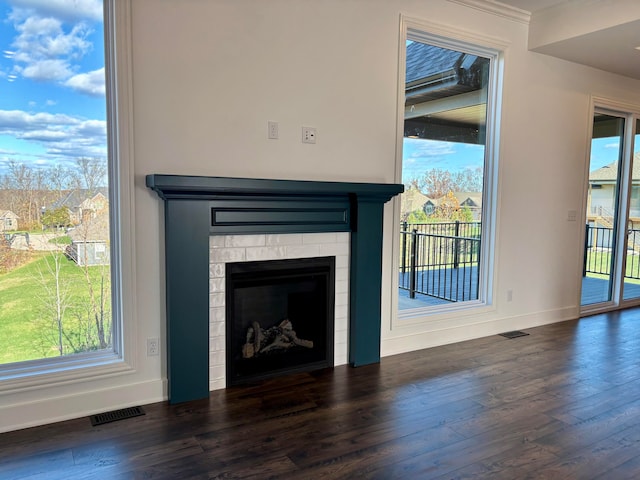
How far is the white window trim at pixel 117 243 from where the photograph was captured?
96.3 inches

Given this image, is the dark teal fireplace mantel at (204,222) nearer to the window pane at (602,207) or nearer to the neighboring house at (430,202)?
the neighboring house at (430,202)

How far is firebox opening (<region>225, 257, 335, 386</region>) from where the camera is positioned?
2953 millimetres

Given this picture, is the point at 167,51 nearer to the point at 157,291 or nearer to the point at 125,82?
the point at 125,82

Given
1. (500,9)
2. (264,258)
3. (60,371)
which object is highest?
(500,9)

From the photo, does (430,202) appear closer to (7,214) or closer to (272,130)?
(272,130)

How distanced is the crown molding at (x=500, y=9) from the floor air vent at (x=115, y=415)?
12.0ft

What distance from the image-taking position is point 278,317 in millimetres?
3154

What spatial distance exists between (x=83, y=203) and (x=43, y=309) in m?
0.62

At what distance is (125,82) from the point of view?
98.3 inches

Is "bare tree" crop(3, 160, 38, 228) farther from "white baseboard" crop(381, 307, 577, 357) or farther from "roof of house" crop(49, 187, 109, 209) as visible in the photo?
"white baseboard" crop(381, 307, 577, 357)

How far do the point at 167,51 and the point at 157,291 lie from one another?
4.49ft

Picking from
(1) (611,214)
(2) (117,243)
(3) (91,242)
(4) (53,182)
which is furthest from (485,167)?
(4) (53,182)

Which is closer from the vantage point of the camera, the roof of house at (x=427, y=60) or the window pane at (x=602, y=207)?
the roof of house at (x=427, y=60)

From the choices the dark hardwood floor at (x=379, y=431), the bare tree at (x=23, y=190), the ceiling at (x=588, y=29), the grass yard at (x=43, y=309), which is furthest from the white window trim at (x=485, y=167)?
the bare tree at (x=23, y=190)
